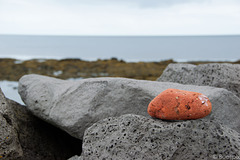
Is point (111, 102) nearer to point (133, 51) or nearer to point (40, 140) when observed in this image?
point (40, 140)

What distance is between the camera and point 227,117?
3600 mm

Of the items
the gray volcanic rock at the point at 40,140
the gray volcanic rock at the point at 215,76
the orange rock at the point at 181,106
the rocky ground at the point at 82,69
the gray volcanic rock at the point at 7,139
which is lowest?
the rocky ground at the point at 82,69

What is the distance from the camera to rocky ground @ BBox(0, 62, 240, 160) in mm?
2396

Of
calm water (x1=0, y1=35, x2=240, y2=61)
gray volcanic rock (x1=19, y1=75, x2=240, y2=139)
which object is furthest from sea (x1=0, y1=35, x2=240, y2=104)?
gray volcanic rock (x1=19, y1=75, x2=240, y2=139)

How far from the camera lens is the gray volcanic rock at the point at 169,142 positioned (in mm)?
2379

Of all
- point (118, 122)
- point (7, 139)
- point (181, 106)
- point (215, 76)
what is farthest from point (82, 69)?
point (181, 106)

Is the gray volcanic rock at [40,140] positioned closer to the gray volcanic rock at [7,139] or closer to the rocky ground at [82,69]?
the gray volcanic rock at [7,139]

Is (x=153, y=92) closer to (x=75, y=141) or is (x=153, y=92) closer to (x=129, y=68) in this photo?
(x=75, y=141)

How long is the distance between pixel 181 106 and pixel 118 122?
62 cm

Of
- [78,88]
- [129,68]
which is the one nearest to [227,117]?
Answer: [78,88]

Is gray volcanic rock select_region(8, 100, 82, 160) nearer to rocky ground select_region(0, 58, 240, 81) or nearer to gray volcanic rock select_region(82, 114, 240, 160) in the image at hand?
gray volcanic rock select_region(82, 114, 240, 160)

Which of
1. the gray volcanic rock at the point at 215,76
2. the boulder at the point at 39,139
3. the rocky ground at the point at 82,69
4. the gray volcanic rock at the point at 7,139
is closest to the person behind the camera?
the gray volcanic rock at the point at 7,139

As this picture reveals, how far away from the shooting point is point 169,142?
2.38 meters

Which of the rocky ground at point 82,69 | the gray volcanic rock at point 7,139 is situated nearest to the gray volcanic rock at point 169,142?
the gray volcanic rock at point 7,139
